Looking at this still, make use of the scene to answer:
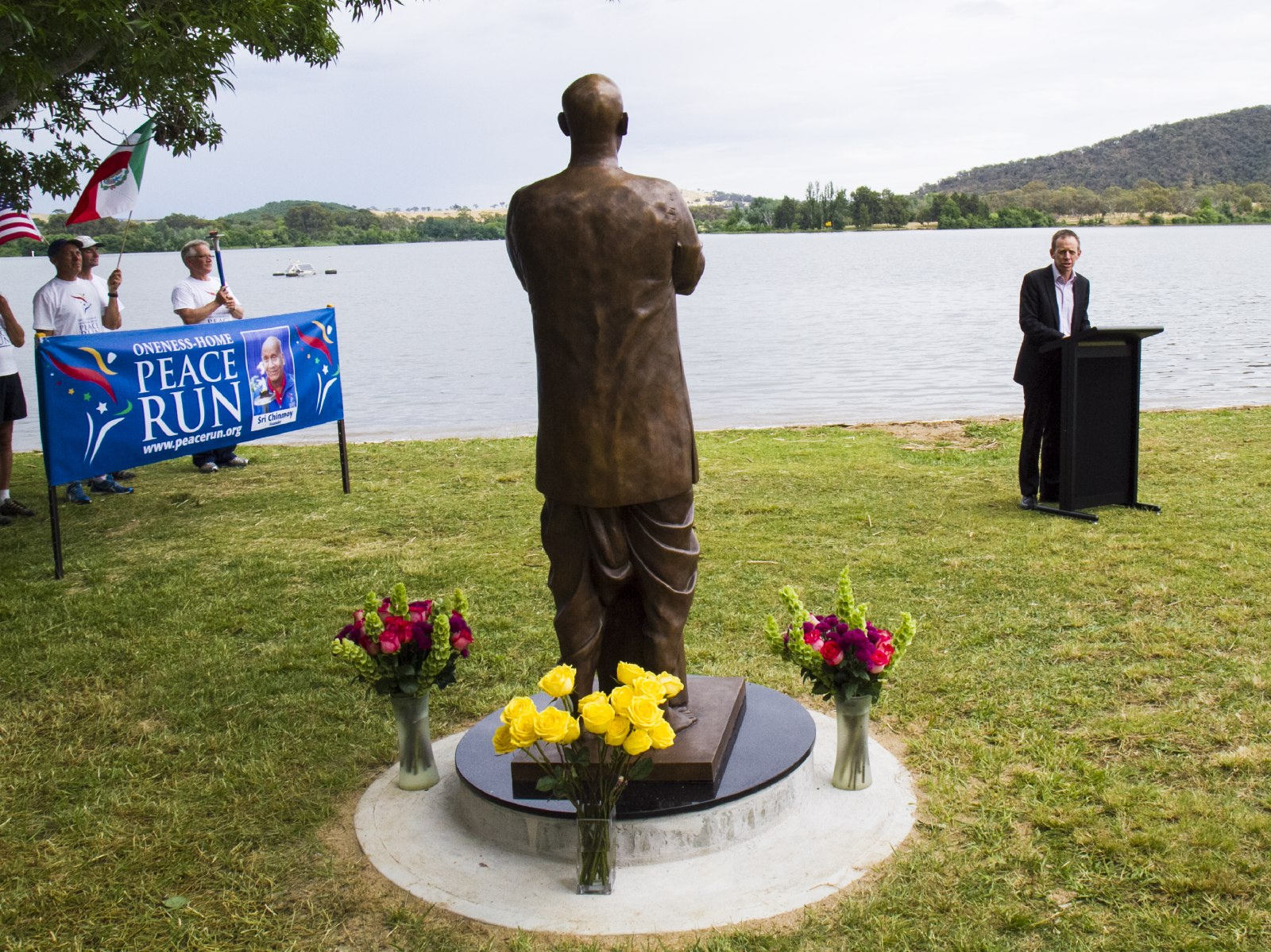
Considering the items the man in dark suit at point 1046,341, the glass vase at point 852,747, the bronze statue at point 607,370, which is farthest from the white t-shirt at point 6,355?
the man in dark suit at point 1046,341

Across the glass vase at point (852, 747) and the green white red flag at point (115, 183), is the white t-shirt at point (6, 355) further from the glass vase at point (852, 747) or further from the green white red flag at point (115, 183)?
the glass vase at point (852, 747)

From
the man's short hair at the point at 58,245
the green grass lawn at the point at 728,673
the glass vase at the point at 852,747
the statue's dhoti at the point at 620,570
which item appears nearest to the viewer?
the green grass lawn at the point at 728,673

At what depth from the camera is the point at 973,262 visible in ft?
261

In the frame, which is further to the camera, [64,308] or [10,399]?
[64,308]

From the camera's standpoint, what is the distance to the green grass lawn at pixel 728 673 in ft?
12.1

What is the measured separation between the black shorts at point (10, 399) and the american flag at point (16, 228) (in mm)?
1140

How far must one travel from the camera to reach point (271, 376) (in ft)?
31.8

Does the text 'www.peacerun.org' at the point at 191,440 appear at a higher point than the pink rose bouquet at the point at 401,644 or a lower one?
higher

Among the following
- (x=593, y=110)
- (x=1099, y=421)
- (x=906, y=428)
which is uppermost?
(x=593, y=110)

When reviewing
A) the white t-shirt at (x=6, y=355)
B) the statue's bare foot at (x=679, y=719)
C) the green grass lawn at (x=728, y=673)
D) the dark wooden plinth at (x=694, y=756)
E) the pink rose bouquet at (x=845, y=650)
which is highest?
the white t-shirt at (x=6, y=355)

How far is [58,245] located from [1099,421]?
8520mm

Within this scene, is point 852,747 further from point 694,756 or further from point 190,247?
point 190,247

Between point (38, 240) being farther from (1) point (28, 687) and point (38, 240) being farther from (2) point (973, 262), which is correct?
(2) point (973, 262)

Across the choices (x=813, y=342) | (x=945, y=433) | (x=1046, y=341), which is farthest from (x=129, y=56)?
(x=813, y=342)
